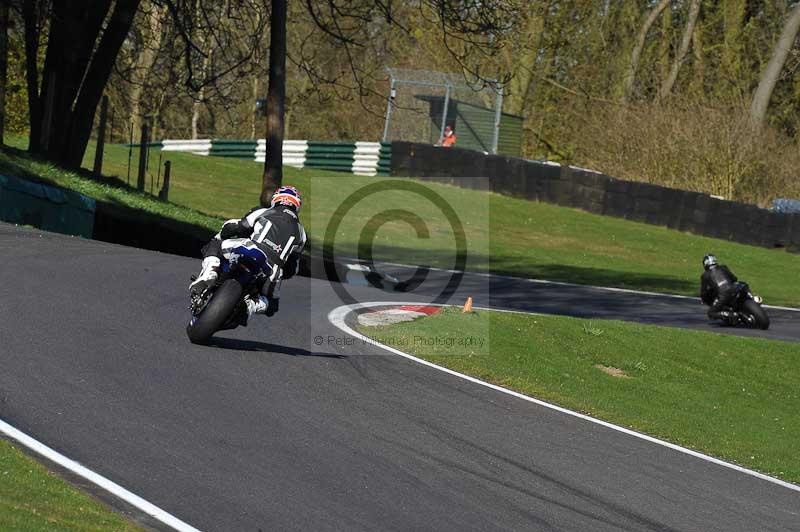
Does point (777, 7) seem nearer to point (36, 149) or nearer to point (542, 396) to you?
point (36, 149)

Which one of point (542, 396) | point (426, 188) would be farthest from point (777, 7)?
point (542, 396)

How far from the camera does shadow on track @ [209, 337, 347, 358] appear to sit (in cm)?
1023

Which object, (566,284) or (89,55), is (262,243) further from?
(566,284)

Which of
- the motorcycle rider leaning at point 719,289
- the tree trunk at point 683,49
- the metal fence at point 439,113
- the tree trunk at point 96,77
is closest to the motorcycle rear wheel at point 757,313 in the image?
the motorcycle rider leaning at point 719,289

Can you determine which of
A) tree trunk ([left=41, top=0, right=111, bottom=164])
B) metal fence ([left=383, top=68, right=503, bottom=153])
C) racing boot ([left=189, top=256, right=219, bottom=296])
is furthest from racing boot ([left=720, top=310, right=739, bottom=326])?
metal fence ([left=383, top=68, right=503, bottom=153])

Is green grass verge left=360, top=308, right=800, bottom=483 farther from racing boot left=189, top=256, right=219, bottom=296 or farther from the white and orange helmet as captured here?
racing boot left=189, top=256, right=219, bottom=296

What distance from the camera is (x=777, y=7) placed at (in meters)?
47.0

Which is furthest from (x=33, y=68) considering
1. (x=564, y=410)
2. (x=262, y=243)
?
(x=564, y=410)

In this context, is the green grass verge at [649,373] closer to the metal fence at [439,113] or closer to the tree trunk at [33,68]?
the tree trunk at [33,68]

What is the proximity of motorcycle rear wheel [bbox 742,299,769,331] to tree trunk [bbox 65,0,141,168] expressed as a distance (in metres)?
12.0

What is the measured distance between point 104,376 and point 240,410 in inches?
41.0

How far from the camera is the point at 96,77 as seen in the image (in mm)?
22422

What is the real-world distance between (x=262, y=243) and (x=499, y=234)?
21312 mm

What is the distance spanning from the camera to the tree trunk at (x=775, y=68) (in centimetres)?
4009
